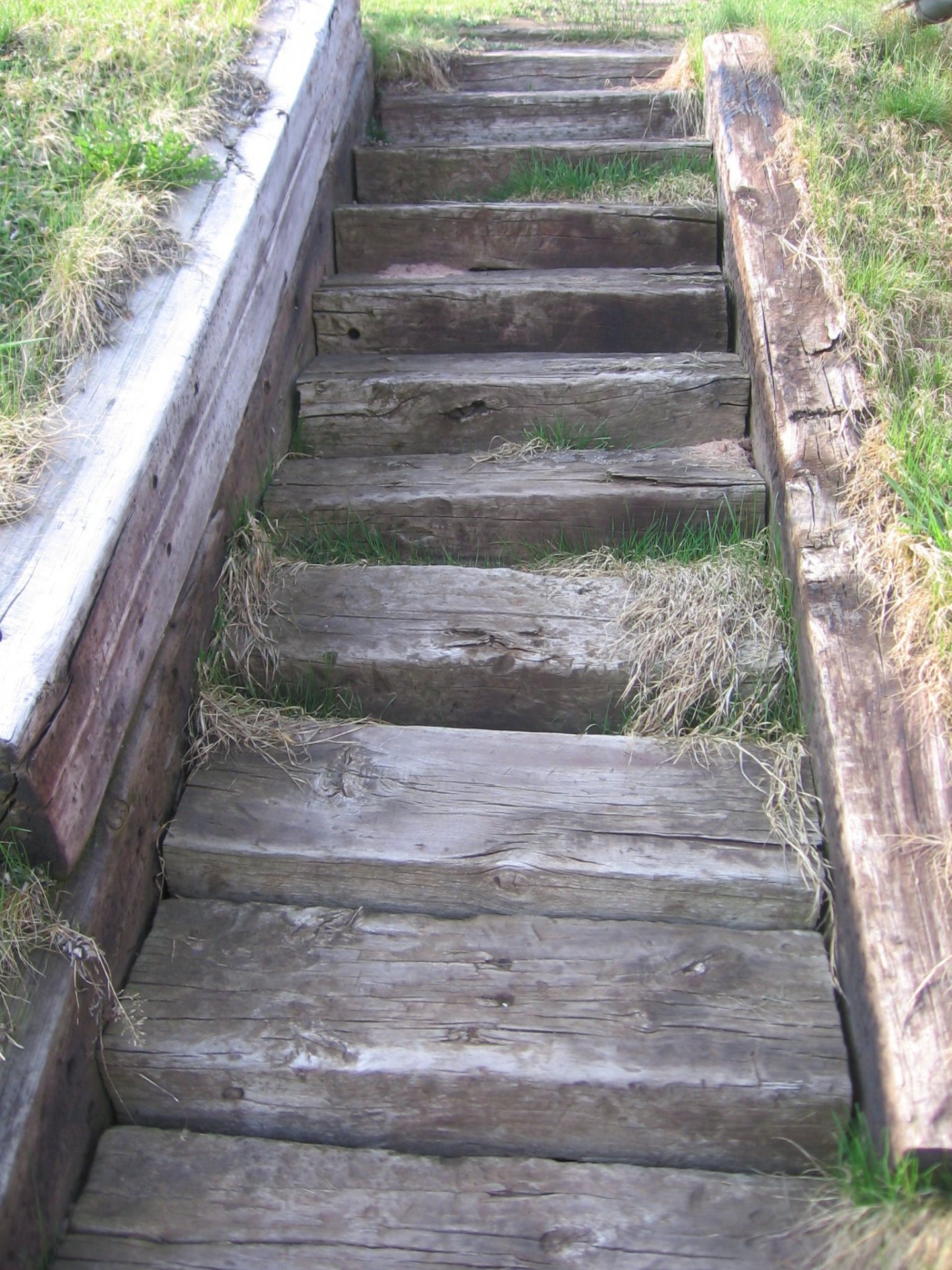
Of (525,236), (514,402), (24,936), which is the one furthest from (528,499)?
(24,936)

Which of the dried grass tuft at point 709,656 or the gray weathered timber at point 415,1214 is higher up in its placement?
the dried grass tuft at point 709,656

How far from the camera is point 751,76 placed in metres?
2.84

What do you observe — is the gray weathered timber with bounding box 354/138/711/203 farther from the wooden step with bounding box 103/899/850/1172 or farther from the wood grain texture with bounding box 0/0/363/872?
the wooden step with bounding box 103/899/850/1172

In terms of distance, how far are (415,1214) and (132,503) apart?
3.80 ft

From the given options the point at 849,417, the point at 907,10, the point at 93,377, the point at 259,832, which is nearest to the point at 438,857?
the point at 259,832

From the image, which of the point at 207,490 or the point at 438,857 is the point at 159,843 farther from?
the point at 207,490

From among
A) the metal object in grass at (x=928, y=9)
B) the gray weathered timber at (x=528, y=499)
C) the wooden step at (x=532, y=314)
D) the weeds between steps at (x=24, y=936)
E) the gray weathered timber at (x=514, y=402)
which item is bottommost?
the weeds between steps at (x=24, y=936)

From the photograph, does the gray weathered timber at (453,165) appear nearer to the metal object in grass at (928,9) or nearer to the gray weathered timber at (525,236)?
the gray weathered timber at (525,236)

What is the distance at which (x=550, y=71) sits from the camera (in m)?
3.50

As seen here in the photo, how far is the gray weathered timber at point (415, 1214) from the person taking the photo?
133 centimetres

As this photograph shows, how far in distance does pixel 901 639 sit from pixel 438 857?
848 mm

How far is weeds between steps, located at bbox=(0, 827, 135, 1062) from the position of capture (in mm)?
1378

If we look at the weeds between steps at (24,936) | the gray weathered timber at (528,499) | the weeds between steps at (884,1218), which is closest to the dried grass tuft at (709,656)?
the gray weathered timber at (528,499)

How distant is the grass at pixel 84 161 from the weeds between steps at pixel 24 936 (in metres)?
0.55
